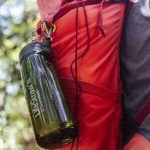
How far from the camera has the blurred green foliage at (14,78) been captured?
4160 millimetres

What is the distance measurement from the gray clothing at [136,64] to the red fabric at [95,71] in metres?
0.04

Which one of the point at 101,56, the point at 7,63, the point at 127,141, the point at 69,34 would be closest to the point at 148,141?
the point at 127,141

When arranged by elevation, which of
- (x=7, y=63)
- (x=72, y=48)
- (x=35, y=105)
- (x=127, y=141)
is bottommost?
(x=7, y=63)

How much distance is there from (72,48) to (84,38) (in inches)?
2.3

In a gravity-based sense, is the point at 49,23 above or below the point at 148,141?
above

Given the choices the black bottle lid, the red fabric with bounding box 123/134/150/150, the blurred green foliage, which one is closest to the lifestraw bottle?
the black bottle lid

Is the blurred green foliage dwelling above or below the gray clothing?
below

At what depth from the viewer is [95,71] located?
1398mm

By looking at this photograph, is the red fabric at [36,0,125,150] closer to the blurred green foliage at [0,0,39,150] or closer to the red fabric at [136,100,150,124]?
the red fabric at [136,100,150,124]

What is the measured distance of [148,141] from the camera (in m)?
1.35

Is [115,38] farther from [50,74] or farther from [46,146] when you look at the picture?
[46,146]

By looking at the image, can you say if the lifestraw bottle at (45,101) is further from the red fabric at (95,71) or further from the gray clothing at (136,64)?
the gray clothing at (136,64)

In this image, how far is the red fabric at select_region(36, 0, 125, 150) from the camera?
4.58 feet

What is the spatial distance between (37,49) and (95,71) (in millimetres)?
226
